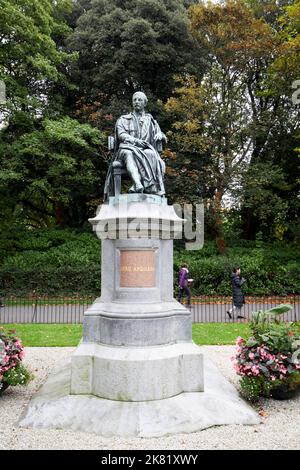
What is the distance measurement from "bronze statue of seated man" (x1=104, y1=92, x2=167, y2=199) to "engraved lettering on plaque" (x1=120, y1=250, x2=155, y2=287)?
1.11 m

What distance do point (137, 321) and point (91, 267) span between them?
14.0 metres

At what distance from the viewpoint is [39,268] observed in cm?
2022

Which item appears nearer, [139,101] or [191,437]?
[191,437]

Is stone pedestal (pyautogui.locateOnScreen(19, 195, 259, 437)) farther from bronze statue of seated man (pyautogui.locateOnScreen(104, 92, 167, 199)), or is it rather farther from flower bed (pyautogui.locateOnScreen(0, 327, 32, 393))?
flower bed (pyautogui.locateOnScreen(0, 327, 32, 393))

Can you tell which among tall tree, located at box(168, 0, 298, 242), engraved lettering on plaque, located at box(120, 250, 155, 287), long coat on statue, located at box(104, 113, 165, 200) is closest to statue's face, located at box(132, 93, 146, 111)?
long coat on statue, located at box(104, 113, 165, 200)

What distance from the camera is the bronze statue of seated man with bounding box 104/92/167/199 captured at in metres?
7.33

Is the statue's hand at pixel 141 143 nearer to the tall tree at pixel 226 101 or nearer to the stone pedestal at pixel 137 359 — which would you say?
the stone pedestal at pixel 137 359

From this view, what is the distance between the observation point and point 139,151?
7.41m

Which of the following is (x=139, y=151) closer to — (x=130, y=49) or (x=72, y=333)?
(x=72, y=333)

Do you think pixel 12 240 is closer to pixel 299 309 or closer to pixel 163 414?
pixel 299 309

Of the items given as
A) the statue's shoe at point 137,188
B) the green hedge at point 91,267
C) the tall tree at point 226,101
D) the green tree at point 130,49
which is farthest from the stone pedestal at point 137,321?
the green tree at point 130,49

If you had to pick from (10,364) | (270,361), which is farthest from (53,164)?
(270,361)

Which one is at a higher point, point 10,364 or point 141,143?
point 141,143

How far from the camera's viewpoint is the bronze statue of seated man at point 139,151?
733 cm
